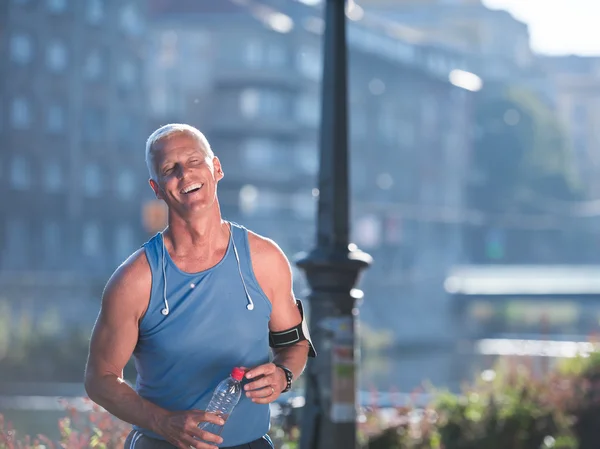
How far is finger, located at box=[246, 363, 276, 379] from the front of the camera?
2.34 m

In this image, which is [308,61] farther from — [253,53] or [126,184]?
[126,184]

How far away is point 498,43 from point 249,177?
65.7 metres

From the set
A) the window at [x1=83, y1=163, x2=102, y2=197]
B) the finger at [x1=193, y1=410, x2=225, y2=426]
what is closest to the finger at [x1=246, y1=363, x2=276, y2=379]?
the finger at [x1=193, y1=410, x2=225, y2=426]

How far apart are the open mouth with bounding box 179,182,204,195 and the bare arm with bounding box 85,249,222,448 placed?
17cm

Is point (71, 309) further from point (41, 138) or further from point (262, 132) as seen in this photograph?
point (262, 132)

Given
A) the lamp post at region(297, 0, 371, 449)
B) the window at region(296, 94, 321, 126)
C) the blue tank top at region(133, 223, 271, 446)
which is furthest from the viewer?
the window at region(296, 94, 321, 126)

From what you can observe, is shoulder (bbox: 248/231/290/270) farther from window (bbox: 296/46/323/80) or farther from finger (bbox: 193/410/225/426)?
window (bbox: 296/46/323/80)

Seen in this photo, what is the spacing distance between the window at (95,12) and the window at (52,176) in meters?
10.1

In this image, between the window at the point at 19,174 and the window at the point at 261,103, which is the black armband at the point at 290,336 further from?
the window at the point at 261,103

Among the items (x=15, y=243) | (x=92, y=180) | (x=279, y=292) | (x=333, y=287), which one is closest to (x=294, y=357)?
(x=279, y=292)

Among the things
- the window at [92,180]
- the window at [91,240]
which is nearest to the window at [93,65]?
the window at [92,180]

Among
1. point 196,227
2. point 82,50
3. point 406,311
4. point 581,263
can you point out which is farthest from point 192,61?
point 196,227

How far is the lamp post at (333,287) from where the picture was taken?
6.01m

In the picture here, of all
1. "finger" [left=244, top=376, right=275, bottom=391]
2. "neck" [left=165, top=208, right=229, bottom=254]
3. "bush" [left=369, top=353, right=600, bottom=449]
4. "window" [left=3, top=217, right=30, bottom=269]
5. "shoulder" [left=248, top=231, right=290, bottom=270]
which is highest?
→ "neck" [left=165, top=208, right=229, bottom=254]
